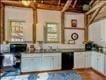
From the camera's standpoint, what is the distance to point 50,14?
259 inches

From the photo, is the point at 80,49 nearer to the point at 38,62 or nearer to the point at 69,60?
the point at 69,60

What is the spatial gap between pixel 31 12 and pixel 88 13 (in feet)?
8.55

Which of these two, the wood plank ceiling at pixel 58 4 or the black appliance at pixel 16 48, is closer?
the black appliance at pixel 16 48

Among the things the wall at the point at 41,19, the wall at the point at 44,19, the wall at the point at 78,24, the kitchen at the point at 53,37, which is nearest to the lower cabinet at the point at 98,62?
the kitchen at the point at 53,37

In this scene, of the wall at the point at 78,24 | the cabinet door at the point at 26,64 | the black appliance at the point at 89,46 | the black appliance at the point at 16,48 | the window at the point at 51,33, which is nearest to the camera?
the cabinet door at the point at 26,64

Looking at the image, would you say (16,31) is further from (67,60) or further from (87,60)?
(87,60)

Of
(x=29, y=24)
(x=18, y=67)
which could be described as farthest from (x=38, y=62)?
(x=29, y=24)

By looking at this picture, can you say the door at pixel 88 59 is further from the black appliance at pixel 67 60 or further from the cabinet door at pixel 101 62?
the cabinet door at pixel 101 62

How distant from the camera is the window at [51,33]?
21.5 feet

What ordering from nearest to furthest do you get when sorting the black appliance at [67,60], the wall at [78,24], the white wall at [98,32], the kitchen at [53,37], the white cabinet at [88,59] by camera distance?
the white wall at [98,32] → the kitchen at [53,37] → the black appliance at [67,60] → the white cabinet at [88,59] → the wall at [78,24]

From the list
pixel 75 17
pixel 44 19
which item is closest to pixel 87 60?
pixel 75 17

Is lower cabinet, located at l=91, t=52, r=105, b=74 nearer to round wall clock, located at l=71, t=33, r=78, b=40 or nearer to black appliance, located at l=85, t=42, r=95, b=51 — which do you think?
black appliance, located at l=85, t=42, r=95, b=51

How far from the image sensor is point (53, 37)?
664 centimetres

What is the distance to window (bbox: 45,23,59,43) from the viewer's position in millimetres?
6564
